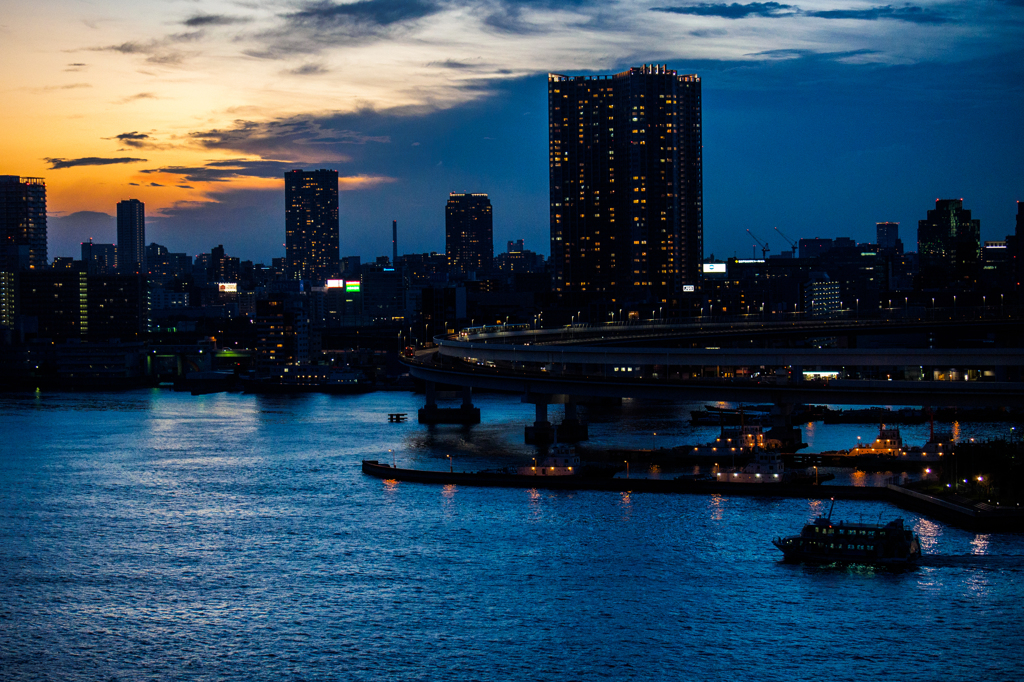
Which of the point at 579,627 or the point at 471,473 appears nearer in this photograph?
the point at 579,627

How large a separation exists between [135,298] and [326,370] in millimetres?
49899

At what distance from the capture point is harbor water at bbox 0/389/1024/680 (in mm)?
20672

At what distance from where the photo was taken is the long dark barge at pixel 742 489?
29344 millimetres

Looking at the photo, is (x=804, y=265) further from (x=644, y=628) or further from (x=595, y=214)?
(x=644, y=628)

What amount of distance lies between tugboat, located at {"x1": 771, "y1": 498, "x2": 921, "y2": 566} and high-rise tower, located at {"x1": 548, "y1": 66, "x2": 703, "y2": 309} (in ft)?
400

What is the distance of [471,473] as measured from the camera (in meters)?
38.3

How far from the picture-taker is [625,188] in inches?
5974

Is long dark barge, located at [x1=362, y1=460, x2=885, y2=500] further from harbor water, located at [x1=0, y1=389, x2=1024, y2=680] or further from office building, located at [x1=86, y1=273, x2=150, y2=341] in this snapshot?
office building, located at [x1=86, y1=273, x2=150, y2=341]

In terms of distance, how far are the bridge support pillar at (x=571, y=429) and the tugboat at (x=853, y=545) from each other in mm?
21323

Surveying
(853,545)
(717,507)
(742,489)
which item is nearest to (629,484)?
(742,489)

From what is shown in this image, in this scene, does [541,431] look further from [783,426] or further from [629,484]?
[629,484]

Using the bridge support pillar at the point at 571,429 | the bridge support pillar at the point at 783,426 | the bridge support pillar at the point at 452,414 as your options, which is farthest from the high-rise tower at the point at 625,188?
the bridge support pillar at the point at 783,426

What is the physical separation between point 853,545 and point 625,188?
419ft

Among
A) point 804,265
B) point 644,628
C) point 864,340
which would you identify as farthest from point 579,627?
point 804,265
